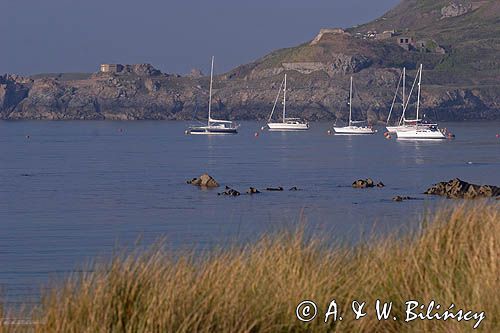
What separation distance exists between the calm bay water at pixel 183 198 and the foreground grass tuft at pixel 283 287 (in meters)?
1.59

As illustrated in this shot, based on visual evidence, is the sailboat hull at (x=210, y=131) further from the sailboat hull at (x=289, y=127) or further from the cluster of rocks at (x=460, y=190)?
the cluster of rocks at (x=460, y=190)

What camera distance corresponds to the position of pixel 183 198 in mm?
38469

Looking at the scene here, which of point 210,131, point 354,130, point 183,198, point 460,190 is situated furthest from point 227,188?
point 354,130

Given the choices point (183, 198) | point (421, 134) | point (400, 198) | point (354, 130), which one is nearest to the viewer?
point (400, 198)

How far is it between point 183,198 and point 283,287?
31040mm

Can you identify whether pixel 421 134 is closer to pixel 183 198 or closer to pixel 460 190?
pixel 183 198

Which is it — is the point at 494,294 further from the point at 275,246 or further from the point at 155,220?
the point at 155,220

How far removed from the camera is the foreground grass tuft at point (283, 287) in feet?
22.6

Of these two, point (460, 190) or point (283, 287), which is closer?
point (283, 287)

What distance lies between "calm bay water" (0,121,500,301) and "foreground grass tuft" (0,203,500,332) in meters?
1.59

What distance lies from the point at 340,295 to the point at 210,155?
68977 mm

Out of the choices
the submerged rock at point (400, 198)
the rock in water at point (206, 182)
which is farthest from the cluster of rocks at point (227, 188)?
the submerged rock at point (400, 198)

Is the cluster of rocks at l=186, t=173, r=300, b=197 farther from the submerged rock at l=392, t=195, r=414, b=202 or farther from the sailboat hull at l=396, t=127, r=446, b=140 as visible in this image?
the sailboat hull at l=396, t=127, r=446, b=140

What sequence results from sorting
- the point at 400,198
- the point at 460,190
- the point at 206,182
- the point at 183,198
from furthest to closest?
the point at 206,182, the point at 183,198, the point at 400,198, the point at 460,190
